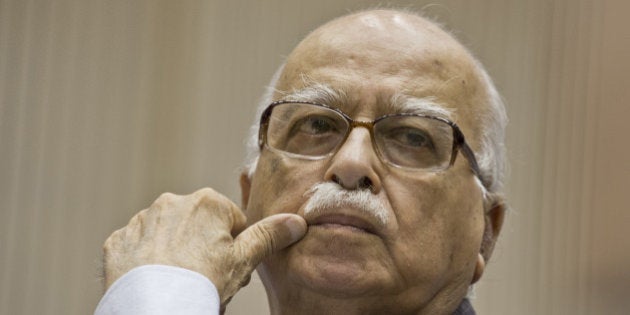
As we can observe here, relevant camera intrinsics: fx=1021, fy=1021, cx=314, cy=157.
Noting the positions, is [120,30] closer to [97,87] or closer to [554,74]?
[97,87]

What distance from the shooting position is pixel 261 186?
259 cm

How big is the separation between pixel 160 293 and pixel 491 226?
1.08m

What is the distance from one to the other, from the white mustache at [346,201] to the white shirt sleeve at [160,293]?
1.14 ft

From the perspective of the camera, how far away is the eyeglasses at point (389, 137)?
2.46 meters

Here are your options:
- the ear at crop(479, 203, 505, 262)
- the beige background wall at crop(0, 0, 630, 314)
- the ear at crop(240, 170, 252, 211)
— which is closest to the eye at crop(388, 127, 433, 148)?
the ear at crop(479, 203, 505, 262)

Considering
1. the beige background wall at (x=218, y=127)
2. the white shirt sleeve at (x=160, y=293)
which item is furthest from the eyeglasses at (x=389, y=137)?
the beige background wall at (x=218, y=127)

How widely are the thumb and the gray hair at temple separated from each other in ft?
1.25

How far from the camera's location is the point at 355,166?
2346 mm

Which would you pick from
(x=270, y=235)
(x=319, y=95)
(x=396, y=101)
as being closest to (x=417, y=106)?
(x=396, y=101)

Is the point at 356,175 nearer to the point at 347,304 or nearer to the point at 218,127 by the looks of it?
the point at 347,304

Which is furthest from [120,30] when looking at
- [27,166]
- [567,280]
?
[567,280]

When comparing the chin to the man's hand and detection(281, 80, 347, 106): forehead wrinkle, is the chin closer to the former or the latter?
the man's hand

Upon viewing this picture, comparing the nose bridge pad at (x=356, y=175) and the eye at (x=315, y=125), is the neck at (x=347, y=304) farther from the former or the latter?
the eye at (x=315, y=125)

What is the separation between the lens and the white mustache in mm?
2334
